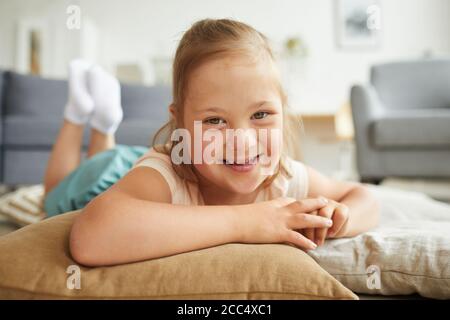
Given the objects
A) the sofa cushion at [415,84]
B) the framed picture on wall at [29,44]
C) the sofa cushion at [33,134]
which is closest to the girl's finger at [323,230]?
the sofa cushion at [33,134]

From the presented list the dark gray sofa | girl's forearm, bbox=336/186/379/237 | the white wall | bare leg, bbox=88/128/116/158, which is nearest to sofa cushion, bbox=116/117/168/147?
the dark gray sofa

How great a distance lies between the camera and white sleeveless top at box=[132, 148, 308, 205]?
0.70m

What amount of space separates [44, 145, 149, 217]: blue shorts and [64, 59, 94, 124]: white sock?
205 millimetres

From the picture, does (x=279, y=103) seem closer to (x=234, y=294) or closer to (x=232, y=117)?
(x=232, y=117)

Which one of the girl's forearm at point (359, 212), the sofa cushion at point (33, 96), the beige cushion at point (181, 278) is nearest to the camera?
the beige cushion at point (181, 278)

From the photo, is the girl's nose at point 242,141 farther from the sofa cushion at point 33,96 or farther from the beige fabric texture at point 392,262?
the sofa cushion at point 33,96

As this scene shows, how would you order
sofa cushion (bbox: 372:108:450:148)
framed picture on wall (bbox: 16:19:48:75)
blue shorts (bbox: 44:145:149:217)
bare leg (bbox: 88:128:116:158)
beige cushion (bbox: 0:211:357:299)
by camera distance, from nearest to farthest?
beige cushion (bbox: 0:211:357:299)
blue shorts (bbox: 44:145:149:217)
bare leg (bbox: 88:128:116:158)
sofa cushion (bbox: 372:108:450:148)
framed picture on wall (bbox: 16:19:48:75)

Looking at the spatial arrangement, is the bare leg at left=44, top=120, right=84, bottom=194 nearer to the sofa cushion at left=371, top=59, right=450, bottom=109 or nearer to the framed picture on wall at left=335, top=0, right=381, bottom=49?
the sofa cushion at left=371, top=59, right=450, bottom=109

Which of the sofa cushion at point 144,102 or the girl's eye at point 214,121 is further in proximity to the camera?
the sofa cushion at point 144,102

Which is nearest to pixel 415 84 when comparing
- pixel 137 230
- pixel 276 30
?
pixel 276 30

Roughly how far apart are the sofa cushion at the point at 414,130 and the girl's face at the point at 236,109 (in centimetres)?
181

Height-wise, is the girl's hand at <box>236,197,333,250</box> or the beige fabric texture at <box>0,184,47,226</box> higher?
the girl's hand at <box>236,197,333,250</box>

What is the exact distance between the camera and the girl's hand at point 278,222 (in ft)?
1.99
